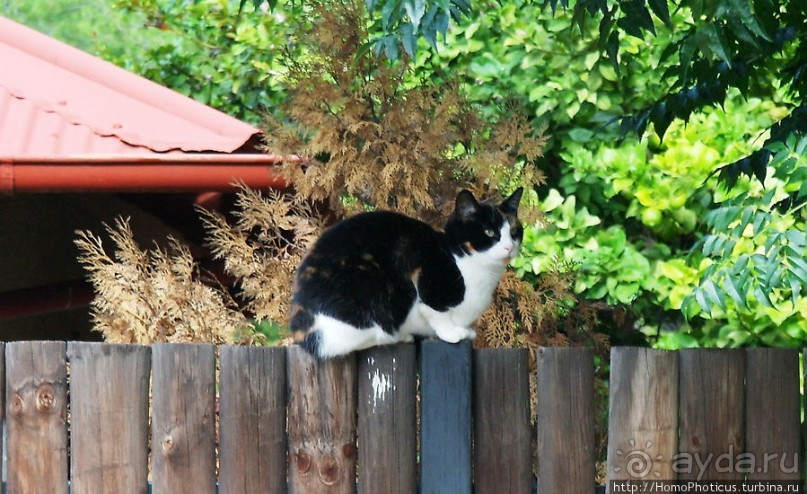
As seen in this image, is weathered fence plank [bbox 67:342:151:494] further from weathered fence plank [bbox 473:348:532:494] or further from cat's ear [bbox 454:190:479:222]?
cat's ear [bbox 454:190:479:222]

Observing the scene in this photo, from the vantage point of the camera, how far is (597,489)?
270 cm

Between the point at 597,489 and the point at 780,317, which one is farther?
the point at 780,317

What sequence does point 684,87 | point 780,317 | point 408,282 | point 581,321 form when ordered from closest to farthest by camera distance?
point 408,282 → point 684,87 → point 581,321 → point 780,317

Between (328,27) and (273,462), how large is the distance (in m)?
1.71

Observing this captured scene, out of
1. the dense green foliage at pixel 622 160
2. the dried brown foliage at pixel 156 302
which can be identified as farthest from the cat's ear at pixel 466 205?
the dense green foliage at pixel 622 160

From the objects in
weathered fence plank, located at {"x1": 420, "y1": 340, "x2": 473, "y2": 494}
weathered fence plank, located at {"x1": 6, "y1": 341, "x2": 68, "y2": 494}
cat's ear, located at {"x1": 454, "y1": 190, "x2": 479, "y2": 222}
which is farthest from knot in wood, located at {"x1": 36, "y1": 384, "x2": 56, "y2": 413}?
cat's ear, located at {"x1": 454, "y1": 190, "x2": 479, "y2": 222}

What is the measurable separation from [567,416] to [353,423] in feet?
1.82

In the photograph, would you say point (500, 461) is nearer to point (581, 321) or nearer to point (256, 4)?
point (256, 4)

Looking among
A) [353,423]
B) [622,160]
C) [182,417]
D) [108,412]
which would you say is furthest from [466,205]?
[622,160]

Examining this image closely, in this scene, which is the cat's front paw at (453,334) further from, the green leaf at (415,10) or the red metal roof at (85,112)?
the red metal roof at (85,112)

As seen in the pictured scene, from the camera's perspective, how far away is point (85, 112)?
4.11m

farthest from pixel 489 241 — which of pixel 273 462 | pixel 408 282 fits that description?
pixel 273 462

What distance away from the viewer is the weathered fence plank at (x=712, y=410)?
2.58 meters

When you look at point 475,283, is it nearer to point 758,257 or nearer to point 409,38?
point 758,257
